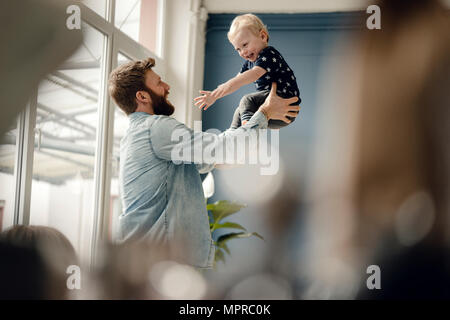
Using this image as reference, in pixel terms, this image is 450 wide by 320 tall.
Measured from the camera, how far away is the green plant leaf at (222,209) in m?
0.85

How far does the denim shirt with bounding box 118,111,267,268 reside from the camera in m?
0.60

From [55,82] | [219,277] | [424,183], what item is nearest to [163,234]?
[219,277]

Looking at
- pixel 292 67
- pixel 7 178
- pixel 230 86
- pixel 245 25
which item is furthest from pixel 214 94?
pixel 7 178

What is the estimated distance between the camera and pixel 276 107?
24.4 inches

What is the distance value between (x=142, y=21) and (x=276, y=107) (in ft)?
1.30

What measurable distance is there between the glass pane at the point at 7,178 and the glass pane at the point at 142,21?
0.34 metres

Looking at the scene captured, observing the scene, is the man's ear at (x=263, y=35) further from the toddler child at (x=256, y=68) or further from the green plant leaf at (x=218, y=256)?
the green plant leaf at (x=218, y=256)

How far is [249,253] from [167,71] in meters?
0.43

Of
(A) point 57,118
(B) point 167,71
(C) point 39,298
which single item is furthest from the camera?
(B) point 167,71

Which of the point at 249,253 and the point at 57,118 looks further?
the point at 249,253

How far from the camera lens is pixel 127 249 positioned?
0.64m

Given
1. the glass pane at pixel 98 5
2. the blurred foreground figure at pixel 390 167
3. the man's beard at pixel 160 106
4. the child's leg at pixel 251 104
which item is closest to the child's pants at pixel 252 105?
the child's leg at pixel 251 104

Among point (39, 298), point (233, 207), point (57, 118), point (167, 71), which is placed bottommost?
point (39, 298)

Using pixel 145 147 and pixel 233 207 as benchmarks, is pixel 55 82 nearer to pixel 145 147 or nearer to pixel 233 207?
pixel 145 147
